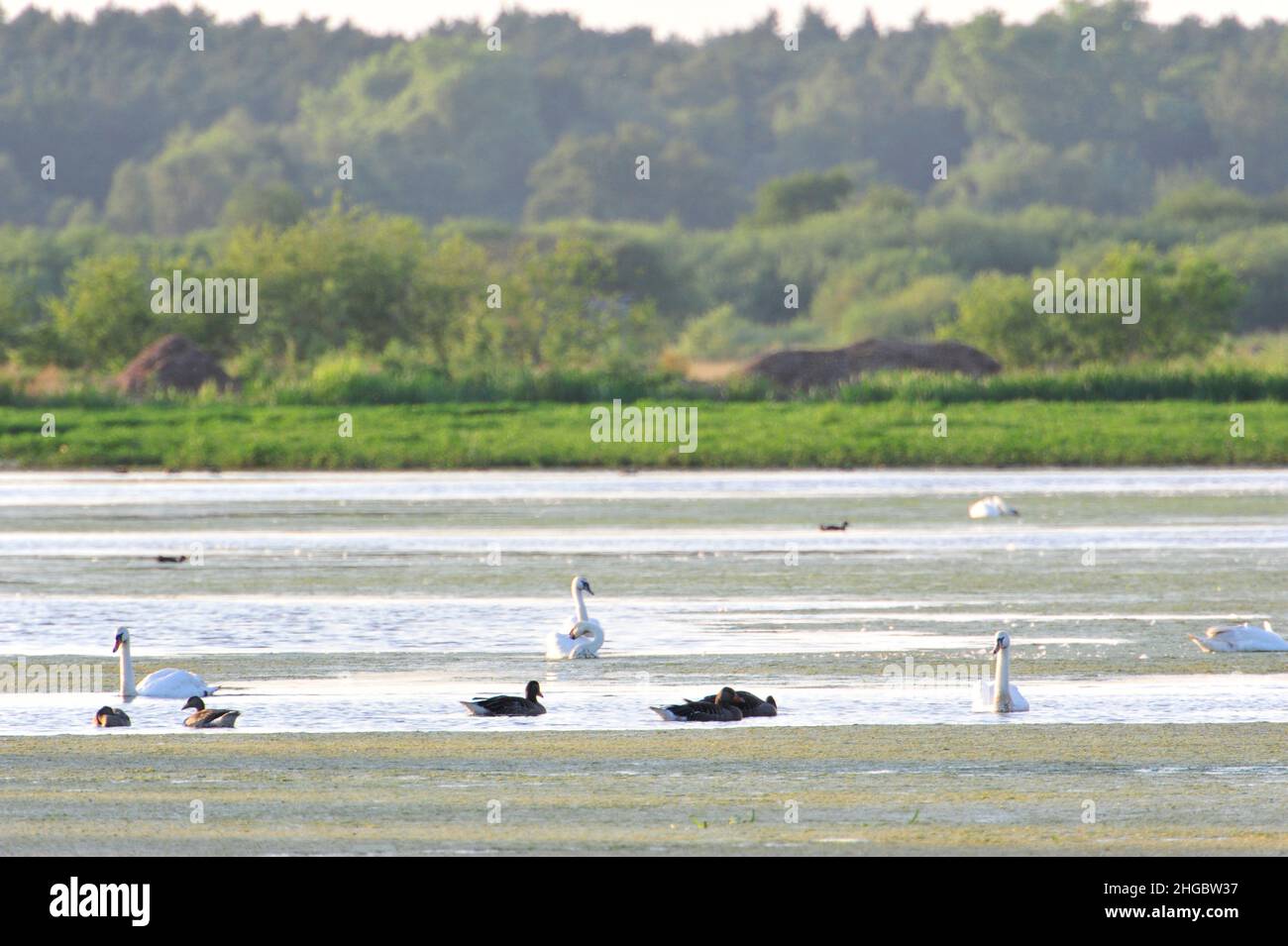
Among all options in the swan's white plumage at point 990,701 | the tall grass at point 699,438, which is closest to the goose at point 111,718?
the swan's white plumage at point 990,701

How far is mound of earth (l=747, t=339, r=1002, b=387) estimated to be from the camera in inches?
1902

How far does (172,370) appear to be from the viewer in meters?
48.9

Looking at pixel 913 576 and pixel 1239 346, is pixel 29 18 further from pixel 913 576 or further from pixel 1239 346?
pixel 913 576

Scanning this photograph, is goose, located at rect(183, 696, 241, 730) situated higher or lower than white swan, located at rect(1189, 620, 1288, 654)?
lower

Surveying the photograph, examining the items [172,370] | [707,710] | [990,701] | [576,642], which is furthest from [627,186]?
[707,710]

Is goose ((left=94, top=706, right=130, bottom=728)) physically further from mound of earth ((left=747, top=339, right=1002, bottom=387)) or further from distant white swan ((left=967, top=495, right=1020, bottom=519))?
mound of earth ((left=747, top=339, right=1002, bottom=387))

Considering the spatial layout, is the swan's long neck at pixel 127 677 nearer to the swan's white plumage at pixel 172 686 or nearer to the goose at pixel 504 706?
the swan's white plumage at pixel 172 686

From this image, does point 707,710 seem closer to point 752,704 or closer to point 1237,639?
point 752,704

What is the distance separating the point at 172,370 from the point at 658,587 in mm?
28679

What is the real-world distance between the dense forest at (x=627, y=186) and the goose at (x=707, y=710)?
3526cm

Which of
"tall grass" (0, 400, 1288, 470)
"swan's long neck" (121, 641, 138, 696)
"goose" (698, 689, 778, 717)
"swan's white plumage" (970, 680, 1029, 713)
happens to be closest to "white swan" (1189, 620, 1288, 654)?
"swan's white plumage" (970, 680, 1029, 713)

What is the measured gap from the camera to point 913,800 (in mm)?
11609

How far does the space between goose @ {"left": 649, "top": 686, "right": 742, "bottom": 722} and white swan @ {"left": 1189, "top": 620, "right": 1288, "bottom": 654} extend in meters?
4.29
